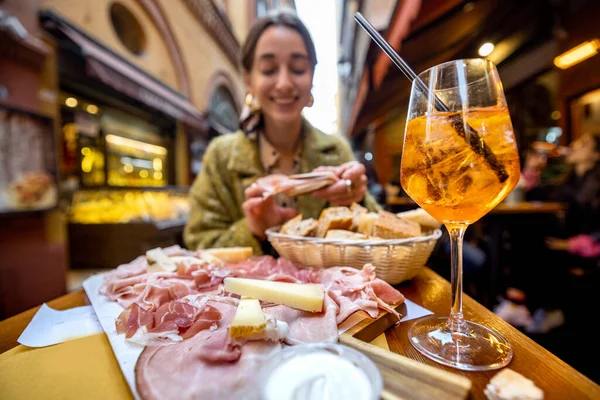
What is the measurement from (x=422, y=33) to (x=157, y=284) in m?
3.89

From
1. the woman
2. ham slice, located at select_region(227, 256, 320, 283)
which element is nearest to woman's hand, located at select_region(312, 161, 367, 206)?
the woman

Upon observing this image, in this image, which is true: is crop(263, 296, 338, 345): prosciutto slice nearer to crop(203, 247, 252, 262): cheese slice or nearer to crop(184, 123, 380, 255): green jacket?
crop(203, 247, 252, 262): cheese slice

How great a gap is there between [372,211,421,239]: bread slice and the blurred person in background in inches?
93.2

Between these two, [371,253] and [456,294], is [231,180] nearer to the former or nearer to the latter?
[371,253]

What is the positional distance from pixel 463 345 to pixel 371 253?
1.14 feet

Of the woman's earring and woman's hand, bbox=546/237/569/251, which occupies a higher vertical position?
the woman's earring

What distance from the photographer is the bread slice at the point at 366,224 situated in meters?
1.07

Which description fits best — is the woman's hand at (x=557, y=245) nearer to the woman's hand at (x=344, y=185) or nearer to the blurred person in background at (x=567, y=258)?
the blurred person in background at (x=567, y=258)

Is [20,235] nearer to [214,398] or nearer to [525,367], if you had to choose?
[214,398]

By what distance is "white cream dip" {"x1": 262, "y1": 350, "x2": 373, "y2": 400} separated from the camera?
0.36 m

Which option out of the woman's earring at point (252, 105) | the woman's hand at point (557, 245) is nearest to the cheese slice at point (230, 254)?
the woman's earring at point (252, 105)

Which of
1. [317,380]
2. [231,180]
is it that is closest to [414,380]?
[317,380]

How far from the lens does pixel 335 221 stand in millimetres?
1076

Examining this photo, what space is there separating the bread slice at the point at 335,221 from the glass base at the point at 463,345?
0.45m
